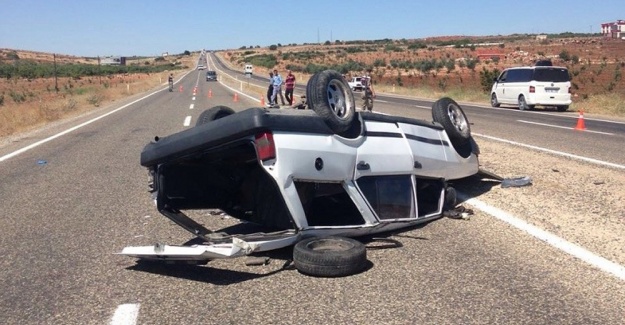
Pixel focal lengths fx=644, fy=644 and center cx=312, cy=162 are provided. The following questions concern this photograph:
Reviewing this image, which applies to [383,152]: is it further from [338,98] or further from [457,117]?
[457,117]

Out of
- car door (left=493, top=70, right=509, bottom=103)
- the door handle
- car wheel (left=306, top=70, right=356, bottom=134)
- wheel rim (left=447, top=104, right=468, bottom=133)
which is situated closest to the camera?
car wheel (left=306, top=70, right=356, bottom=134)

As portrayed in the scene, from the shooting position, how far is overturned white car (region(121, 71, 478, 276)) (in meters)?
5.16

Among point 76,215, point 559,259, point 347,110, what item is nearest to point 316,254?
point 347,110

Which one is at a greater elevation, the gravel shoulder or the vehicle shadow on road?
the vehicle shadow on road

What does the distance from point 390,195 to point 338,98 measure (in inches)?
41.1

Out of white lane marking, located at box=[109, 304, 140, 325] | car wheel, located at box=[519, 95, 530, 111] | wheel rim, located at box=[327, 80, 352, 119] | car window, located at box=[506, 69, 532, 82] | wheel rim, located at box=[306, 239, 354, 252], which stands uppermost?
car window, located at box=[506, 69, 532, 82]

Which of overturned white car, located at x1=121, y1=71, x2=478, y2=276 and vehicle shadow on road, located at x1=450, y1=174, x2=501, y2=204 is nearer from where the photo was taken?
overturned white car, located at x1=121, y1=71, x2=478, y2=276

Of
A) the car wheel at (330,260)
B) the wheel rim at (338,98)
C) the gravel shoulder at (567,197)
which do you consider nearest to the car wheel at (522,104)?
the gravel shoulder at (567,197)

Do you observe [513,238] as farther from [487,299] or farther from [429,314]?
[429,314]

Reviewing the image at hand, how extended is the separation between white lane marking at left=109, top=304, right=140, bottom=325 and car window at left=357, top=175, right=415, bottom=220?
2330 mm

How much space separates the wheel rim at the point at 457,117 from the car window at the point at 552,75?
20.6m

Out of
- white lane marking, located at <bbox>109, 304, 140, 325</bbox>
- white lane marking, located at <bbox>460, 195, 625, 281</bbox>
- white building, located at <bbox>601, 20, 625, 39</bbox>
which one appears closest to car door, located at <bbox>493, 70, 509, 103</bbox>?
white lane marking, located at <bbox>460, 195, 625, 281</bbox>

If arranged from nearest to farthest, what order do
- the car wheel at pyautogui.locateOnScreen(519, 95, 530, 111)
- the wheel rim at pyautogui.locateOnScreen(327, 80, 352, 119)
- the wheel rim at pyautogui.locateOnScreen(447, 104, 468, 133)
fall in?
1. the wheel rim at pyautogui.locateOnScreen(327, 80, 352, 119)
2. the wheel rim at pyautogui.locateOnScreen(447, 104, 468, 133)
3. the car wheel at pyautogui.locateOnScreen(519, 95, 530, 111)

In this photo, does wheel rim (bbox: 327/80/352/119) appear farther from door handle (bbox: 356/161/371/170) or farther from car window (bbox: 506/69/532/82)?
car window (bbox: 506/69/532/82)
